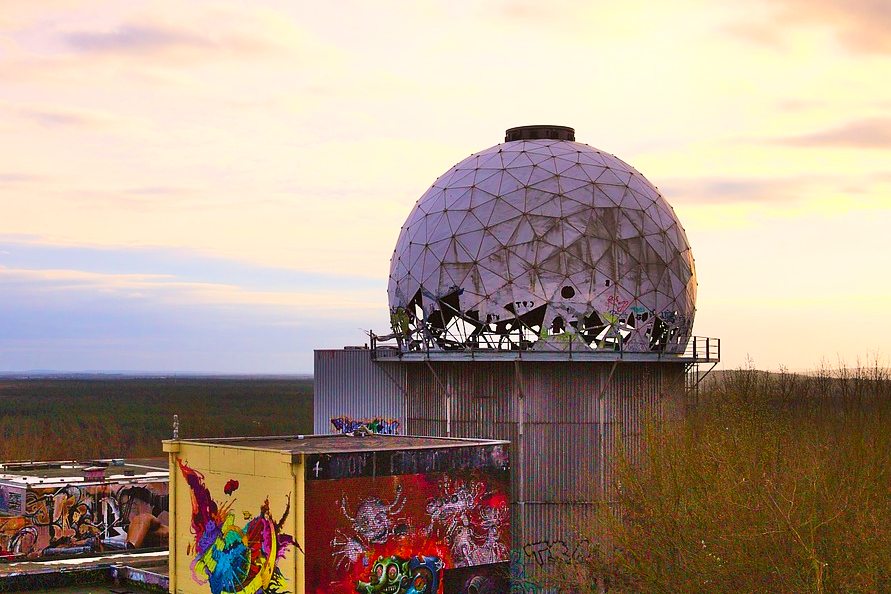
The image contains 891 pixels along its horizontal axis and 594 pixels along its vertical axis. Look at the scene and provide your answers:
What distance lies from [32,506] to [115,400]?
140006 millimetres

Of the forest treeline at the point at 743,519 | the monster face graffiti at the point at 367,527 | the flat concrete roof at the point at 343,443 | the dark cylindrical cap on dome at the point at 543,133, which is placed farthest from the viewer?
the dark cylindrical cap on dome at the point at 543,133

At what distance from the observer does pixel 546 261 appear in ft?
129

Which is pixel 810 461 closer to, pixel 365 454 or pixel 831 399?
pixel 365 454

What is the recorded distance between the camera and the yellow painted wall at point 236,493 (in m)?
31.9

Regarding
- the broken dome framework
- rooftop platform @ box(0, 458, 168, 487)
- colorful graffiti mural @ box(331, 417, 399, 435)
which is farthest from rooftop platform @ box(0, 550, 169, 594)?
the broken dome framework

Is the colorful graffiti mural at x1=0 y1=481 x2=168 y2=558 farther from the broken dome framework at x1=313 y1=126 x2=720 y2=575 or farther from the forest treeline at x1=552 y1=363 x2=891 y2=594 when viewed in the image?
the forest treeline at x1=552 y1=363 x2=891 y2=594

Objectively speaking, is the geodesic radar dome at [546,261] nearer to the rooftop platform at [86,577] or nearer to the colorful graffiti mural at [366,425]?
the colorful graffiti mural at [366,425]

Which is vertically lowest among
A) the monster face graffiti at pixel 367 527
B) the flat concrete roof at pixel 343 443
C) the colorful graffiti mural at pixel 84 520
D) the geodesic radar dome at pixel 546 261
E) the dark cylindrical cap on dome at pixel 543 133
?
the colorful graffiti mural at pixel 84 520

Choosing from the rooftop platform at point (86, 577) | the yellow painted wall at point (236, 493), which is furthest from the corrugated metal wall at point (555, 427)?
the rooftop platform at point (86, 577)

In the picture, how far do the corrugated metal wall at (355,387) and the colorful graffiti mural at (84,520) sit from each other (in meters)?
12.2

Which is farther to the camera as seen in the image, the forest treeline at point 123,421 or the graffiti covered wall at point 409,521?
the forest treeline at point 123,421

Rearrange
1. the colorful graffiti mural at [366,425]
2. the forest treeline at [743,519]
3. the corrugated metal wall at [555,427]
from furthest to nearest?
the colorful graffiti mural at [366,425]
the corrugated metal wall at [555,427]
the forest treeline at [743,519]

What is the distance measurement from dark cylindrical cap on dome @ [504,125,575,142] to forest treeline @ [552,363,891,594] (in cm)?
1169

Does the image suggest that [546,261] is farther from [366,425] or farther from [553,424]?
[366,425]
